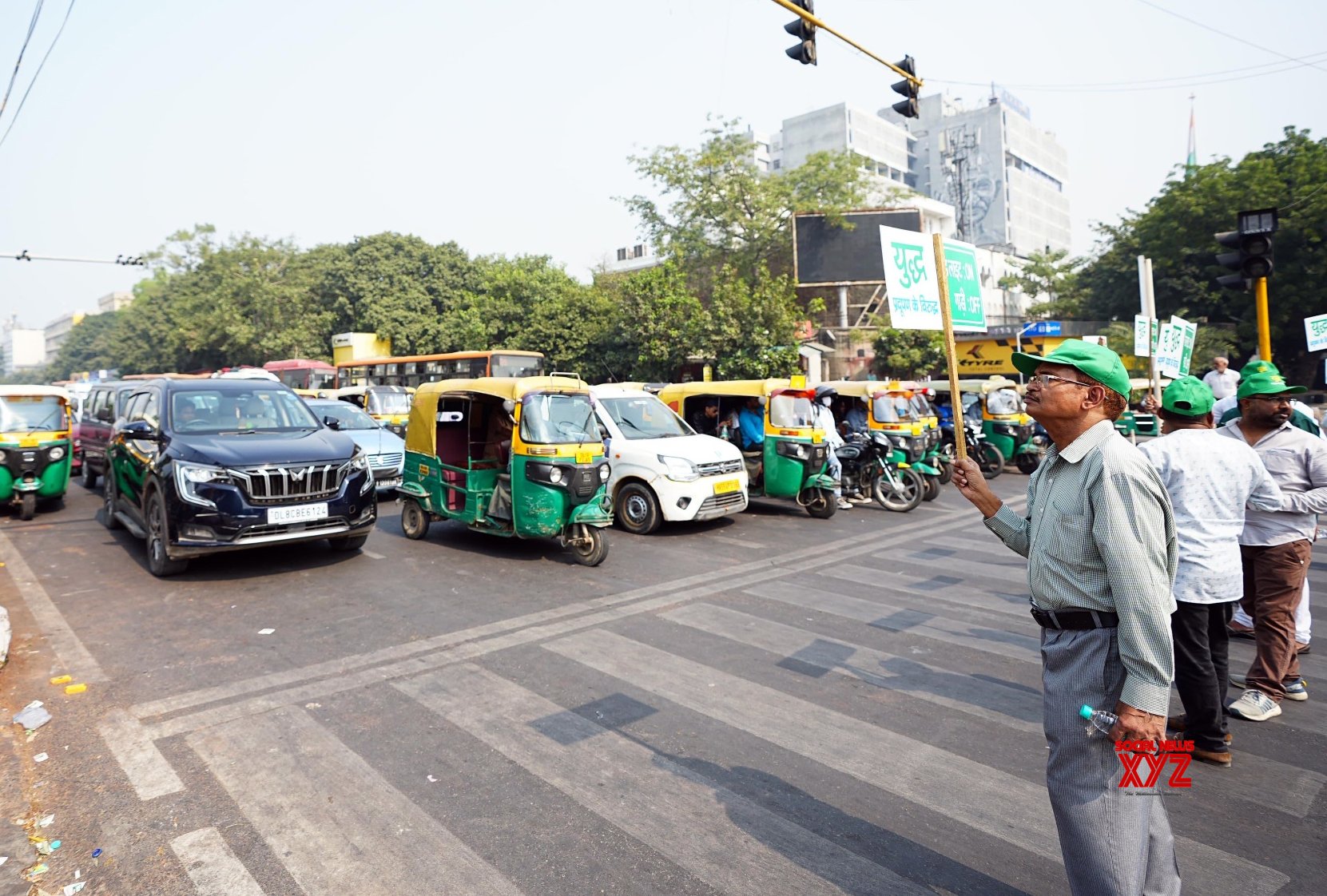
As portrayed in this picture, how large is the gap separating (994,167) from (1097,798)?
10464 centimetres

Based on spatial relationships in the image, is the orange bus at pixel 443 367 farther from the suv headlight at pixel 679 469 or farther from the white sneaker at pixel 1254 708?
the white sneaker at pixel 1254 708

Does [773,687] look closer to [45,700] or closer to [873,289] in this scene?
[45,700]

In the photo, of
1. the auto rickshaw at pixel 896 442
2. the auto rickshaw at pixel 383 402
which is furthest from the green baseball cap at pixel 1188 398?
the auto rickshaw at pixel 383 402

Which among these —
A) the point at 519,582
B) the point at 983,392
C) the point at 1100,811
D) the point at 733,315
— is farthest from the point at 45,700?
the point at 733,315

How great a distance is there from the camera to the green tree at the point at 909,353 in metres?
31.7

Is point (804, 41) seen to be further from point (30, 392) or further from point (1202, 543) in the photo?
point (30, 392)

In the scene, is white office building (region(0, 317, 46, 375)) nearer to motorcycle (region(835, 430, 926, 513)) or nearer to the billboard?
the billboard

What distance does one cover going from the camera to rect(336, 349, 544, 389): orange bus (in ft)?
83.3

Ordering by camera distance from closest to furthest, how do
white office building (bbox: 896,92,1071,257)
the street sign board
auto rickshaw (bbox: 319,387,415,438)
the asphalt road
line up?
1. the asphalt road
2. the street sign board
3. auto rickshaw (bbox: 319,387,415,438)
4. white office building (bbox: 896,92,1071,257)

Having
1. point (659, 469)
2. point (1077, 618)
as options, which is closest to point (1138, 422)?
point (659, 469)

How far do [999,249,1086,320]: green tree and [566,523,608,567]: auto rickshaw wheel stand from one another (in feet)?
121

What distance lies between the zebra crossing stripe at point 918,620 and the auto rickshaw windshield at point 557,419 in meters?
2.65

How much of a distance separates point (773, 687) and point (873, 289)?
36.0 meters

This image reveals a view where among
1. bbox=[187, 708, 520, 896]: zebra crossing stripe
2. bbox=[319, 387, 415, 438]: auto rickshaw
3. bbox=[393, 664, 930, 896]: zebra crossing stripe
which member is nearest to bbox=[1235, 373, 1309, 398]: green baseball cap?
bbox=[393, 664, 930, 896]: zebra crossing stripe
